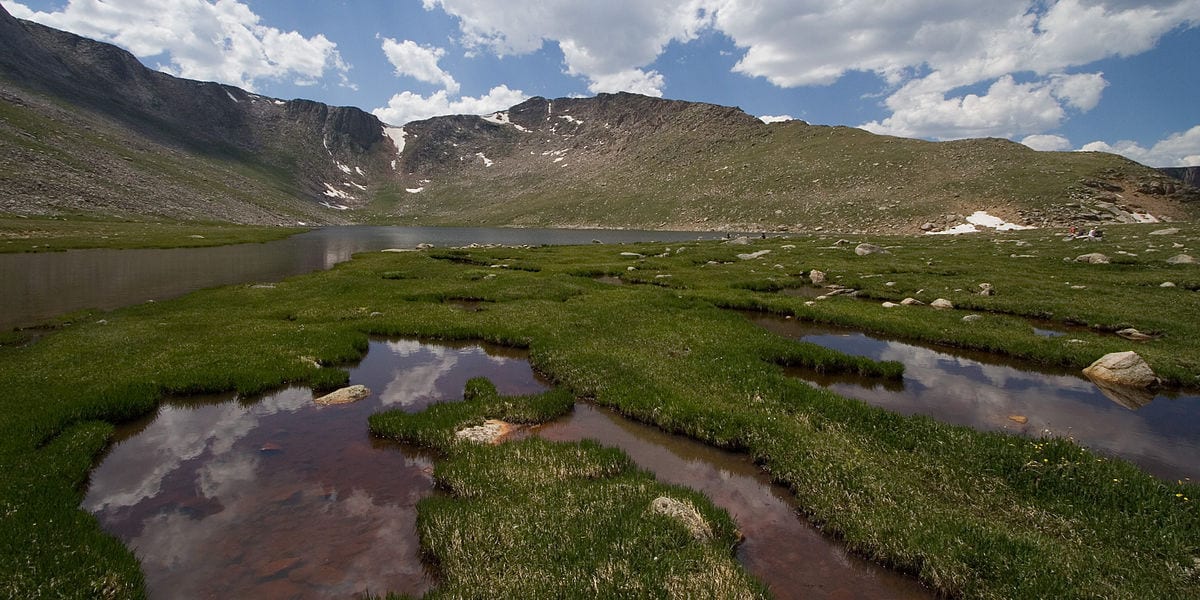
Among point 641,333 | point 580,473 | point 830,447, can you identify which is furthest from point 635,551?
point 641,333

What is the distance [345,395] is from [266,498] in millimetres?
5693

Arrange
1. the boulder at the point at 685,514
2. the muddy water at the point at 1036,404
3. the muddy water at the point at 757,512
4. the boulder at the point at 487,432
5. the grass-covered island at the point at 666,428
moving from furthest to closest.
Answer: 1. the boulder at the point at 487,432
2. the muddy water at the point at 1036,404
3. the boulder at the point at 685,514
4. the muddy water at the point at 757,512
5. the grass-covered island at the point at 666,428

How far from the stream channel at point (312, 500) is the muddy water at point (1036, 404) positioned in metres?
7.32

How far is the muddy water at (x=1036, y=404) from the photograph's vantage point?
11.8m

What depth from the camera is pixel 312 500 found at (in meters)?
9.30

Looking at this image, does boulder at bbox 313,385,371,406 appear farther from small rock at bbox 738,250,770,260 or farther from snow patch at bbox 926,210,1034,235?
snow patch at bbox 926,210,1034,235

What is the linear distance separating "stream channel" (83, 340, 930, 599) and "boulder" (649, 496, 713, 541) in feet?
2.56

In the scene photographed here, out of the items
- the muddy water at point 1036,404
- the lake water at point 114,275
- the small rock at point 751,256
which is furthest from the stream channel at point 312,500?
the small rock at point 751,256

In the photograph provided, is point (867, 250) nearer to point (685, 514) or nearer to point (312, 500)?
point (685, 514)

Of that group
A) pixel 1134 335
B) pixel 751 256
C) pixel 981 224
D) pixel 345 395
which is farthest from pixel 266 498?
pixel 981 224

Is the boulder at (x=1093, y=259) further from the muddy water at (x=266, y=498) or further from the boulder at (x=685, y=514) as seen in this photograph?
the muddy water at (x=266, y=498)

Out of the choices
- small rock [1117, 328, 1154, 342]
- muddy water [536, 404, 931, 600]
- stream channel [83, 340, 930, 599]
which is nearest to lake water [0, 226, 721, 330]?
stream channel [83, 340, 930, 599]

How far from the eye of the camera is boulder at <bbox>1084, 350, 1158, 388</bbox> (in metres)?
15.8

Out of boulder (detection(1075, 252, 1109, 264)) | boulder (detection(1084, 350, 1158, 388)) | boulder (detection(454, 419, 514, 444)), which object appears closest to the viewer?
boulder (detection(454, 419, 514, 444))
